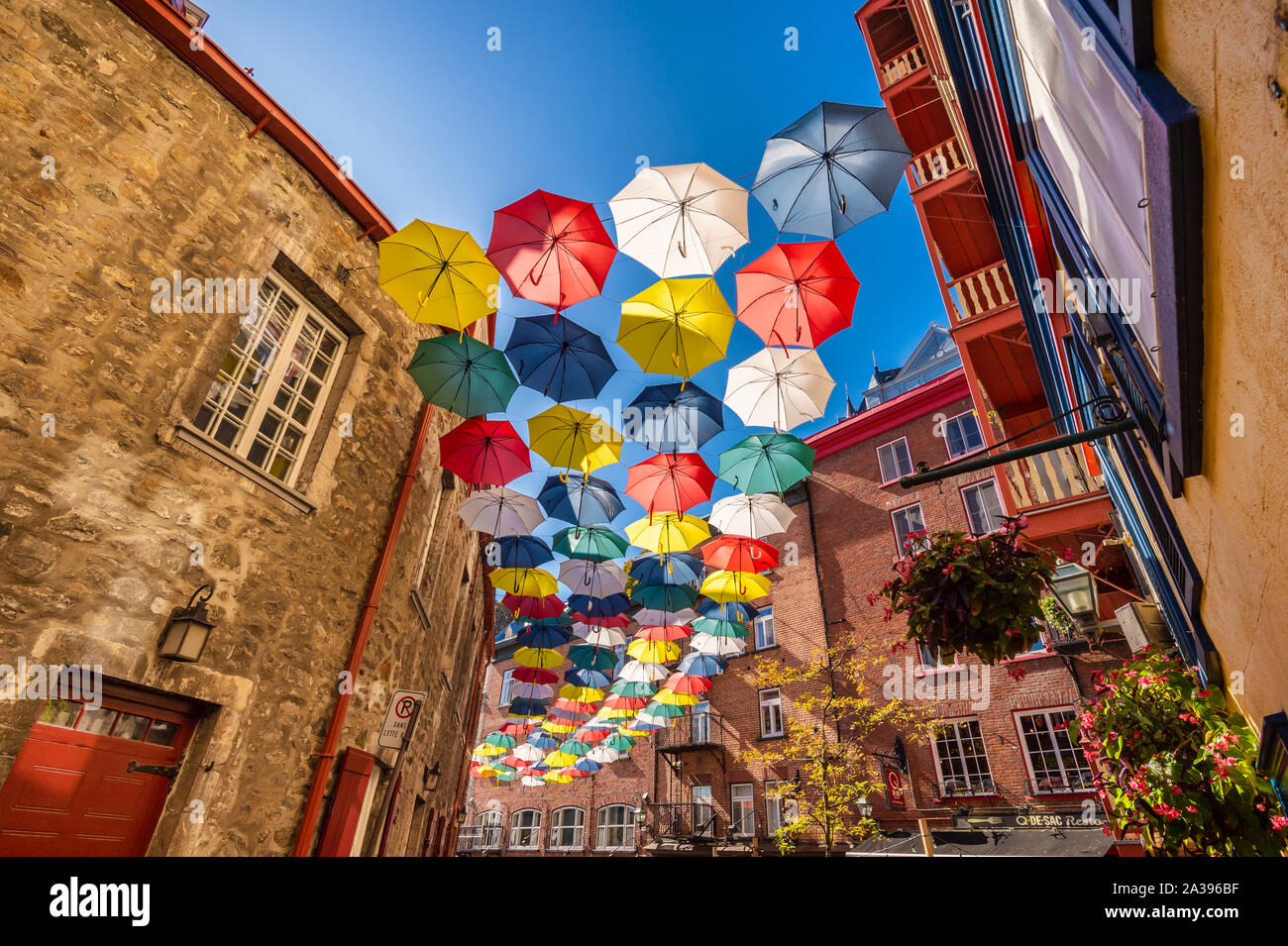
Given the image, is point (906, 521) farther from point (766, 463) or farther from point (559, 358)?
point (559, 358)

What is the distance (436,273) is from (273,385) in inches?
80.7

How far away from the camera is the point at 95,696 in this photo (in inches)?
181

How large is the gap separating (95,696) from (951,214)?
11674mm

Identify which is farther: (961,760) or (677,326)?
(961,760)

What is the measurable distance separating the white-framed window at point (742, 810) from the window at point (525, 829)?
1139cm

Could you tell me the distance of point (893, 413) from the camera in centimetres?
2044

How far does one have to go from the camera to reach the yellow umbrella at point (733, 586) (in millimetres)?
13094

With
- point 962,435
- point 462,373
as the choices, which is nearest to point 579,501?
point 462,373

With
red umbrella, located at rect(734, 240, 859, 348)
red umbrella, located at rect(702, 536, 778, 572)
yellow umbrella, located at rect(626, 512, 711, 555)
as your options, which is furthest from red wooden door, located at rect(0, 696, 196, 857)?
red umbrella, located at rect(702, 536, 778, 572)

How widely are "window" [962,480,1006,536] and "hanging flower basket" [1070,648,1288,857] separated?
42.9ft

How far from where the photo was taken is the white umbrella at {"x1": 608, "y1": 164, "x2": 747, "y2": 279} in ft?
23.0

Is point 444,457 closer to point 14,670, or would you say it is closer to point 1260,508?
point 14,670

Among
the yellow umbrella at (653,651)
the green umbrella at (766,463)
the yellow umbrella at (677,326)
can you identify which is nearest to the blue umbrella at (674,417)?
the green umbrella at (766,463)

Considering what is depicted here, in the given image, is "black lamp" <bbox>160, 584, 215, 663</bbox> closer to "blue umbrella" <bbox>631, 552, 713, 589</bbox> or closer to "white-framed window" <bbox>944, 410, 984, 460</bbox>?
"blue umbrella" <bbox>631, 552, 713, 589</bbox>
